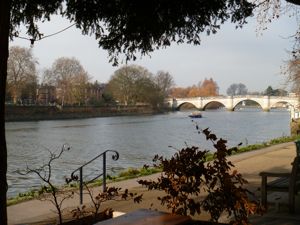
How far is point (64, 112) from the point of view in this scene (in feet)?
227

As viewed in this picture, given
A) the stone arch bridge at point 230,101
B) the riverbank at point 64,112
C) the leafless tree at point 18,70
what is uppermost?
the leafless tree at point 18,70

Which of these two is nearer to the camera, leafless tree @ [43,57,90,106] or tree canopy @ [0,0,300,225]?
tree canopy @ [0,0,300,225]

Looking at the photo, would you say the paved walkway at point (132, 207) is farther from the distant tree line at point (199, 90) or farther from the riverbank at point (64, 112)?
the distant tree line at point (199, 90)

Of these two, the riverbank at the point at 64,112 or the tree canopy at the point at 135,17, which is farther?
the riverbank at the point at 64,112

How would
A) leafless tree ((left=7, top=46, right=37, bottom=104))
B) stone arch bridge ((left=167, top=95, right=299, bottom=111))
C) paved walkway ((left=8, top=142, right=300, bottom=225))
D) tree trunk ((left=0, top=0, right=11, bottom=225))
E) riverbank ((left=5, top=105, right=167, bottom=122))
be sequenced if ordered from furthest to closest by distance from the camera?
stone arch bridge ((left=167, top=95, right=299, bottom=111)) < leafless tree ((left=7, top=46, right=37, bottom=104)) < riverbank ((left=5, top=105, right=167, bottom=122)) < paved walkway ((left=8, top=142, right=300, bottom=225)) < tree trunk ((left=0, top=0, right=11, bottom=225))

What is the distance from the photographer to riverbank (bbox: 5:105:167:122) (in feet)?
199

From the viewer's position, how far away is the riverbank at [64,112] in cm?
6075

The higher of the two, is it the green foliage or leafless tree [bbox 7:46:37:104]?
leafless tree [bbox 7:46:37:104]

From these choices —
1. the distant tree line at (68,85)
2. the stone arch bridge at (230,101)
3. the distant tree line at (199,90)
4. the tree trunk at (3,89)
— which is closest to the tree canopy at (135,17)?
the tree trunk at (3,89)

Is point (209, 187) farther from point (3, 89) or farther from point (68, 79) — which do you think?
point (68, 79)

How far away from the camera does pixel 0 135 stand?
11.2ft

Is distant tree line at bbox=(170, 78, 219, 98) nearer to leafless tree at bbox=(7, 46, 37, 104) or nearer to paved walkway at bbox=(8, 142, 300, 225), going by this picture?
leafless tree at bbox=(7, 46, 37, 104)

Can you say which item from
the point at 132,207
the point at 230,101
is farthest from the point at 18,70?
the point at 132,207

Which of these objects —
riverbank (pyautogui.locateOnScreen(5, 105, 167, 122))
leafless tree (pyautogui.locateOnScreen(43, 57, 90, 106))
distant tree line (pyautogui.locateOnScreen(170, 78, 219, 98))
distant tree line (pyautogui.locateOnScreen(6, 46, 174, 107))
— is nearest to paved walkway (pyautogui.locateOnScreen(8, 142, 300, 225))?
riverbank (pyautogui.locateOnScreen(5, 105, 167, 122))
